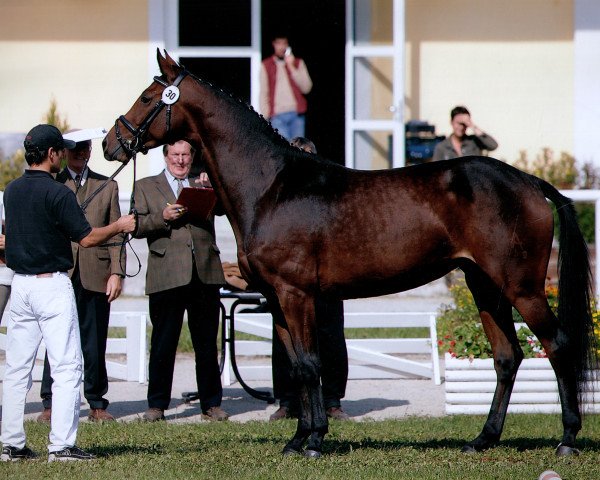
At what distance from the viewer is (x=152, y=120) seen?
7.23 meters

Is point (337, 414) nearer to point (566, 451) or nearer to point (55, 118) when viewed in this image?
point (566, 451)

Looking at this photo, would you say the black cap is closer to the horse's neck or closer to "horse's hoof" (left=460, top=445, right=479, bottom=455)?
the horse's neck

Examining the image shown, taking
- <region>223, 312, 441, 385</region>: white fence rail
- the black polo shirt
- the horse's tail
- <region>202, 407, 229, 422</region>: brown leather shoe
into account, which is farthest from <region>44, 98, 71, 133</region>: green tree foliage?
the horse's tail

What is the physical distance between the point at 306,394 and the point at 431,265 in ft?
3.72

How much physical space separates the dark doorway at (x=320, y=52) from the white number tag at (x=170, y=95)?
10.0m

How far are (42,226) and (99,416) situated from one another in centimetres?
228

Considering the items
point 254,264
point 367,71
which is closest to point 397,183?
point 254,264

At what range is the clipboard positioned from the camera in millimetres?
7680

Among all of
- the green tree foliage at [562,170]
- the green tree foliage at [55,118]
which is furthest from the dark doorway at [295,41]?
the green tree foliage at [562,170]

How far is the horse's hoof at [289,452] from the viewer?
712 cm

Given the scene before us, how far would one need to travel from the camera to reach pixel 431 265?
7117mm

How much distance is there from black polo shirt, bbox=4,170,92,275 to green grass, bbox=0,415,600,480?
119cm

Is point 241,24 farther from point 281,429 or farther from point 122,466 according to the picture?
point 122,466

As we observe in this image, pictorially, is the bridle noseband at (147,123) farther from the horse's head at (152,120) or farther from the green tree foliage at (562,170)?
the green tree foliage at (562,170)
